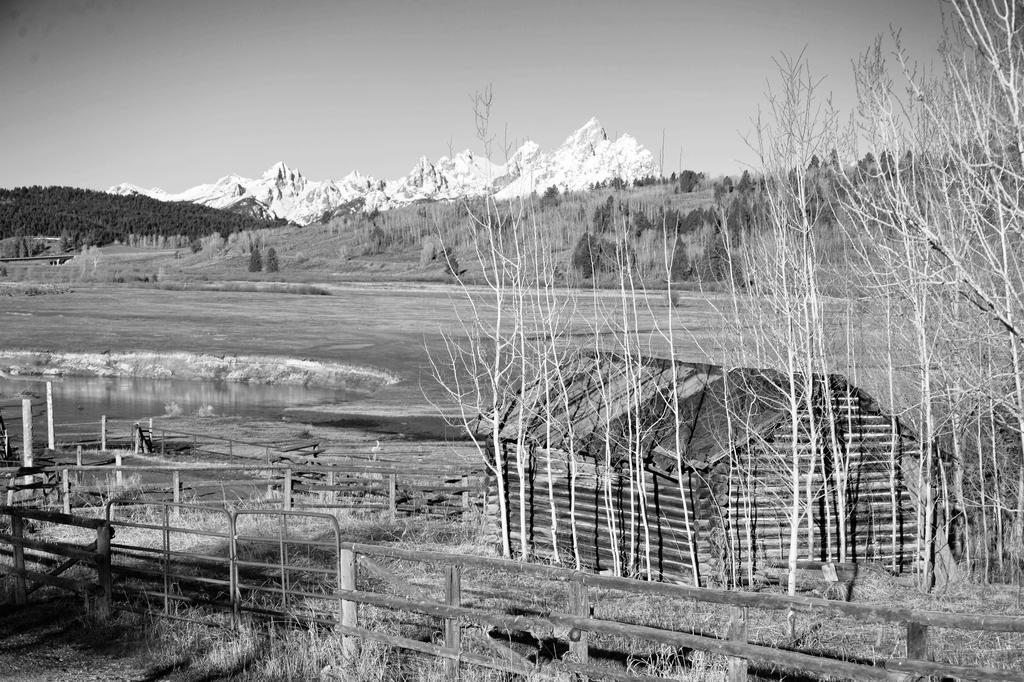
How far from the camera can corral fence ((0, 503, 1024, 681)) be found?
6.18 meters

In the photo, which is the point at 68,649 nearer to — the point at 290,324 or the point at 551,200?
the point at 290,324

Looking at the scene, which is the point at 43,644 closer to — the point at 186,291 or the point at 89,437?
the point at 89,437

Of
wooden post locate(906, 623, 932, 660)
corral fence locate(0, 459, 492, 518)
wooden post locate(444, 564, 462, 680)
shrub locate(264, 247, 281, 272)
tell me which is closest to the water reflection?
corral fence locate(0, 459, 492, 518)

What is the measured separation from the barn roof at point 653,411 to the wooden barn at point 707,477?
37 millimetres

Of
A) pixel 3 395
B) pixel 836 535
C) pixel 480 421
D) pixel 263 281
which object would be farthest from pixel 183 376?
pixel 263 281

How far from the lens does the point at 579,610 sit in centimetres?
705

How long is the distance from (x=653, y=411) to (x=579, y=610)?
10631 millimetres

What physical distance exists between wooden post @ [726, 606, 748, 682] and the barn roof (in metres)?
8.32

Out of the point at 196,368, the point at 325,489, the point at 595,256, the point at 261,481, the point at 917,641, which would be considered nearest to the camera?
the point at 917,641

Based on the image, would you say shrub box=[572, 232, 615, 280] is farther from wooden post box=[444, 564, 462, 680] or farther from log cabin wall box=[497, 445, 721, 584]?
wooden post box=[444, 564, 462, 680]

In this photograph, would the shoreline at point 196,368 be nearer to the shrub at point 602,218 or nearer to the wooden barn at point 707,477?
the shrub at point 602,218

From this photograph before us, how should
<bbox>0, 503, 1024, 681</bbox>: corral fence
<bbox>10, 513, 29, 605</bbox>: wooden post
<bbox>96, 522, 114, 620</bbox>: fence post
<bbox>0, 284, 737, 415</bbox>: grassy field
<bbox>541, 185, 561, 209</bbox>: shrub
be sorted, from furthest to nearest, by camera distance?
<bbox>541, 185, 561, 209</bbox>: shrub
<bbox>0, 284, 737, 415</bbox>: grassy field
<bbox>10, 513, 29, 605</bbox>: wooden post
<bbox>96, 522, 114, 620</bbox>: fence post
<bbox>0, 503, 1024, 681</bbox>: corral fence

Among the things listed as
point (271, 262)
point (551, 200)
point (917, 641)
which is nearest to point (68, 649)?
point (917, 641)

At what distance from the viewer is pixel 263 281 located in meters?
124
